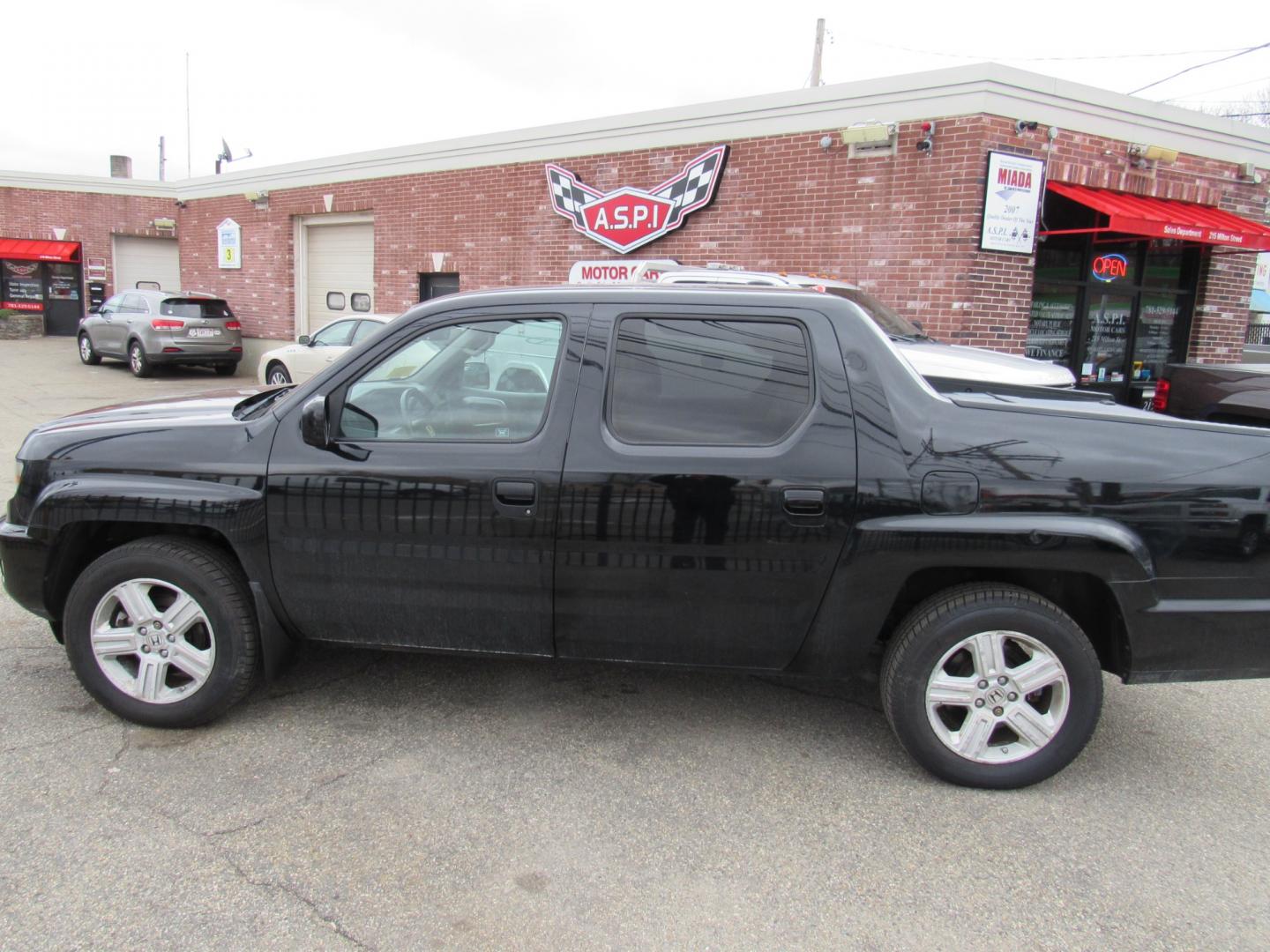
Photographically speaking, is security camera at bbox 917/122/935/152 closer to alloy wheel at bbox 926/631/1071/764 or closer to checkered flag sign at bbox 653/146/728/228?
checkered flag sign at bbox 653/146/728/228

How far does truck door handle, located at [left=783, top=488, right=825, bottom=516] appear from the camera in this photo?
10.1ft

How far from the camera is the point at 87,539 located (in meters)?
3.60

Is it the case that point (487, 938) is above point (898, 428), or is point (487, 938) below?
below

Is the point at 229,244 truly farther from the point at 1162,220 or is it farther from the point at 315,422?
the point at 315,422

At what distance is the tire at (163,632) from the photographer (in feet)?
11.1

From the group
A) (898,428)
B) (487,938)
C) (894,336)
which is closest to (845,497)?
(898,428)

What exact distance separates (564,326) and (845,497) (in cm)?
120

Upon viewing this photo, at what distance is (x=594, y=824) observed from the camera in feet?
9.67

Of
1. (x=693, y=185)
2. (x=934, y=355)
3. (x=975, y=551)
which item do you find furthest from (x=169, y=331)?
(x=975, y=551)

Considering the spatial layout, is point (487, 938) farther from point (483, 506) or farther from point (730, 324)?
point (730, 324)

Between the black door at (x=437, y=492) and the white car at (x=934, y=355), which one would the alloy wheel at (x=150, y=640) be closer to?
the black door at (x=437, y=492)

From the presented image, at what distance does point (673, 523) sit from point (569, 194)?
11163 mm

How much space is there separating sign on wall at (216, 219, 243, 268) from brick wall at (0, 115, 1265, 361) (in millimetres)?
3934

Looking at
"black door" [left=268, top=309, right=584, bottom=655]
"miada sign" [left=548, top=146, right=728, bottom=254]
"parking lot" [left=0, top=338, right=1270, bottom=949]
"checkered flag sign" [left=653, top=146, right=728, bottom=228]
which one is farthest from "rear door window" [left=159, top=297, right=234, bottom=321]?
"black door" [left=268, top=309, right=584, bottom=655]
